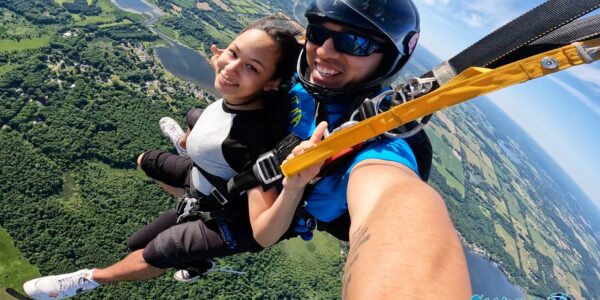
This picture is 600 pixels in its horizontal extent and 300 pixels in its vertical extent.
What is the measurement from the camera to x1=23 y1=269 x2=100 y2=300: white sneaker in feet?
11.2

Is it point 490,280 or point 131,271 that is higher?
point 131,271

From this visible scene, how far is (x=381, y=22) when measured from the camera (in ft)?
6.28

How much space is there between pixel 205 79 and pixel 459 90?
2271 inches

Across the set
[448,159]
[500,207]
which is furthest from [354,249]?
[500,207]

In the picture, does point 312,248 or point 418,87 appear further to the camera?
point 312,248

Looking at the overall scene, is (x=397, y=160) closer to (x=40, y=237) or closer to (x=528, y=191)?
(x=40, y=237)

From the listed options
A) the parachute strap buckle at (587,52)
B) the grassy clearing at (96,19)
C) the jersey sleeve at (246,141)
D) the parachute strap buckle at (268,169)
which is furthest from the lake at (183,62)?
the parachute strap buckle at (587,52)

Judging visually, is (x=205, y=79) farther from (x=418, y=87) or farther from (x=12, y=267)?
(x=418, y=87)

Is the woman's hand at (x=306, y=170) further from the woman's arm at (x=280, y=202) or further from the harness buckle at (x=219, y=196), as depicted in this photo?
the harness buckle at (x=219, y=196)

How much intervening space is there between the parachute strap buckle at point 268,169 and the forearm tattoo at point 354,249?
2.58 ft

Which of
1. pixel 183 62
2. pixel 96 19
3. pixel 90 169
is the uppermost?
pixel 96 19

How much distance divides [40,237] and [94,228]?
4.04 m

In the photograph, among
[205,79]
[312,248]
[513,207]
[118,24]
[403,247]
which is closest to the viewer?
[403,247]

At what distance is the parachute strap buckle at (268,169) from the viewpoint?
6.29 ft
